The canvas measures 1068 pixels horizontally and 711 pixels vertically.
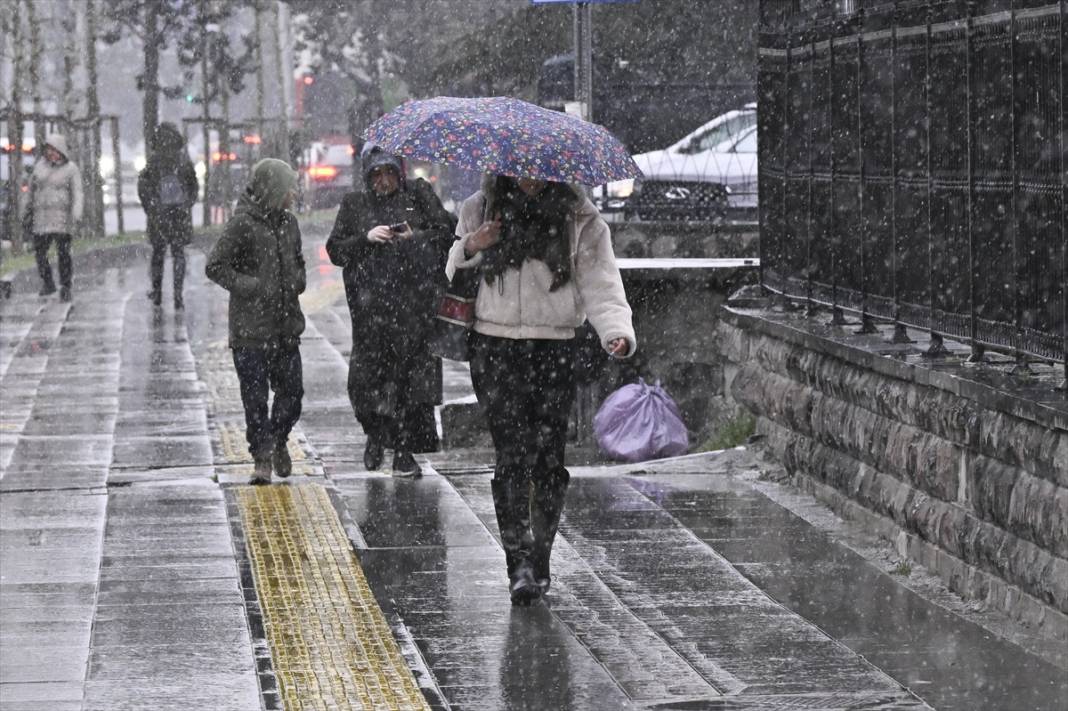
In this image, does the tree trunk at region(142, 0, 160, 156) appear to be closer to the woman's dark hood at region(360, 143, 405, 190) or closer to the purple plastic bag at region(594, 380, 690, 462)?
the purple plastic bag at region(594, 380, 690, 462)

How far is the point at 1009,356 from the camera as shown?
24.9 ft

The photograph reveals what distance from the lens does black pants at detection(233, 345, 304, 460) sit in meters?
10.4

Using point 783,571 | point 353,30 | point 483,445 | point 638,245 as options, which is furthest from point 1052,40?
point 353,30

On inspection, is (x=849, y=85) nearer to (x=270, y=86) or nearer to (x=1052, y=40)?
(x=1052, y=40)

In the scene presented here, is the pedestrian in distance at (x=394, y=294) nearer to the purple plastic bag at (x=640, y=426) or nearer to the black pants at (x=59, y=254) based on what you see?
the purple plastic bag at (x=640, y=426)

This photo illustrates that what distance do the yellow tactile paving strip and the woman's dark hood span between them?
5.21 ft

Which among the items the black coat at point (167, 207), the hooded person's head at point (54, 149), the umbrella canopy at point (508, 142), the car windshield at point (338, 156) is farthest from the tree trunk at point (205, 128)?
the umbrella canopy at point (508, 142)

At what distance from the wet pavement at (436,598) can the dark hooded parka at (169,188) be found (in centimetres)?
829

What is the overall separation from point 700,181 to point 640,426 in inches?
444

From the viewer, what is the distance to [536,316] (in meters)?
7.66

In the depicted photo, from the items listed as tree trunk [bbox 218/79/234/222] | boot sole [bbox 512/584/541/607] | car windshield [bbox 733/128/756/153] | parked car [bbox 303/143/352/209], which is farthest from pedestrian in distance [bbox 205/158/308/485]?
parked car [bbox 303/143/352/209]

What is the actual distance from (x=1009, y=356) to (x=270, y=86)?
77.5 metres

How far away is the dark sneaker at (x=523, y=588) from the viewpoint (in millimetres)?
7438

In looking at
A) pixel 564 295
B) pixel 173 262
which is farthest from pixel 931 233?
pixel 173 262
